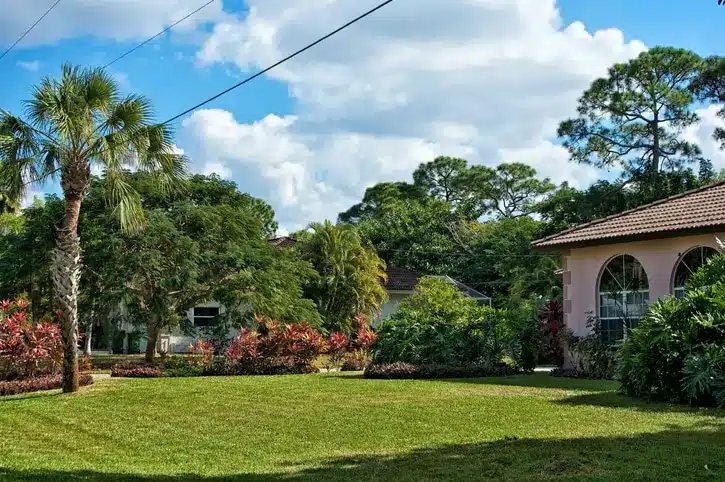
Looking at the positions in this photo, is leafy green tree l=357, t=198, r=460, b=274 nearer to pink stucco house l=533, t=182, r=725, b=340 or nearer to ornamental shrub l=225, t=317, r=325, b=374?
ornamental shrub l=225, t=317, r=325, b=374

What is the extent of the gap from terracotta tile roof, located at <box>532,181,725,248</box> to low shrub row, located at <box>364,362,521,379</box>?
3.85 meters

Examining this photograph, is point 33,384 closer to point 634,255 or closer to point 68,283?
point 68,283

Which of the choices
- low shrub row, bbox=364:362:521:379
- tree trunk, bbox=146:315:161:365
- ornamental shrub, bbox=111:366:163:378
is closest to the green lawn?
low shrub row, bbox=364:362:521:379

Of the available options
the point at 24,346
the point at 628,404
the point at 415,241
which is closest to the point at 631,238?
the point at 628,404

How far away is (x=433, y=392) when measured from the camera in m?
15.4

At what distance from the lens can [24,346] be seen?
60.5 feet

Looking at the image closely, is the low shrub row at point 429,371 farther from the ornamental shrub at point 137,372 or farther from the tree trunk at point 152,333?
the tree trunk at point 152,333

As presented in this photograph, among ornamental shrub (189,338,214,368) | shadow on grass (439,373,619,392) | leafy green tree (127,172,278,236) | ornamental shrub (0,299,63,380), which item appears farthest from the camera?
leafy green tree (127,172,278,236)

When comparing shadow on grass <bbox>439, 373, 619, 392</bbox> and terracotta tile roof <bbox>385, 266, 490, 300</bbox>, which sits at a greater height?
terracotta tile roof <bbox>385, 266, 490, 300</bbox>

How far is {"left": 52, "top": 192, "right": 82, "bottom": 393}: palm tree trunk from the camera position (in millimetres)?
16781

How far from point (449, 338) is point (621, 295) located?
179 inches

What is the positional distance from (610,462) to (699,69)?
122ft

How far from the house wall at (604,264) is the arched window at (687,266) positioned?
108 mm

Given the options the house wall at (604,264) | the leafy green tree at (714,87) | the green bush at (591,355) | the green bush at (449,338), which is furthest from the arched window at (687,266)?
the leafy green tree at (714,87)
